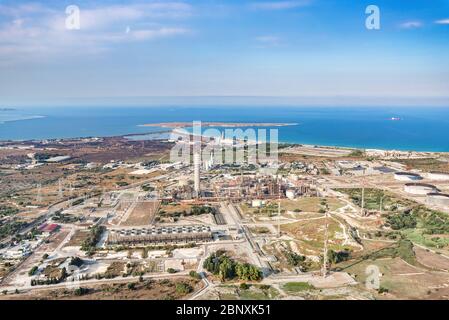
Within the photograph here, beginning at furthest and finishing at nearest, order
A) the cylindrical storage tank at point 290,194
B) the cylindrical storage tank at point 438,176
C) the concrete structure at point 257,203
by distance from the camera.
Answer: the cylindrical storage tank at point 438,176, the cylindrical storage tank at point 290,194, the concrete structure at point 257,203

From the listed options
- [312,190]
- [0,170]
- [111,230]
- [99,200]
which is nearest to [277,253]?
[111,230]

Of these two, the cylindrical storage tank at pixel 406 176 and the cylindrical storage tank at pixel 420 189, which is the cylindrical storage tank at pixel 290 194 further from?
the cylindrical storage tank at pixel 406 176

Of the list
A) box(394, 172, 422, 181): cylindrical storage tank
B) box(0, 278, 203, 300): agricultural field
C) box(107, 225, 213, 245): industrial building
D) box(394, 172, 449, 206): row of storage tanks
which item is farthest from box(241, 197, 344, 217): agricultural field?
box(0, 278, 203, 300): agricultural field

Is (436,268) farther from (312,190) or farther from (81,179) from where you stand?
(81,179)

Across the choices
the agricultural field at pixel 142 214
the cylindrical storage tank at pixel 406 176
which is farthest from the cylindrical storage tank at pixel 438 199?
the agricultural field at pixel 142 214

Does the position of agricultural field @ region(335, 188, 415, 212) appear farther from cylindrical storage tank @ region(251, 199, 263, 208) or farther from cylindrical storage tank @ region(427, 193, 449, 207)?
cylindrical storage tank @ region(251, 199, 263, 208)

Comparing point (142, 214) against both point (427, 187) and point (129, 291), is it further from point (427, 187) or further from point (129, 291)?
point (427, 187)

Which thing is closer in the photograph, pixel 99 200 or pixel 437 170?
pixel 99 200
